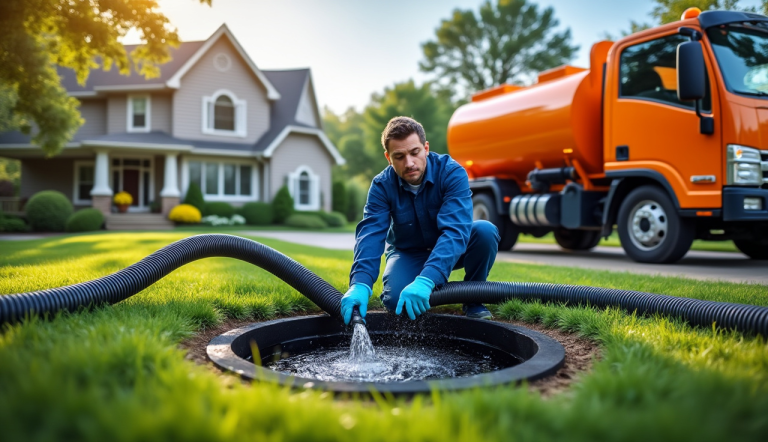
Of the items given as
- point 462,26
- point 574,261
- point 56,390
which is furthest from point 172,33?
point 462,26

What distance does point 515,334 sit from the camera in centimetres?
302

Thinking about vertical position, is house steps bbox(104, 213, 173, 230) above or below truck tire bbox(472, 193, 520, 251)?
below

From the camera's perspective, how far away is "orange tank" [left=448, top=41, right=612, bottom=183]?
7844 millimetres

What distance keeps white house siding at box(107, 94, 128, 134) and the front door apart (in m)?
1.59

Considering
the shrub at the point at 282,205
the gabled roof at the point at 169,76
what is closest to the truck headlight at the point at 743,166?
the shrub at the point at 282,205

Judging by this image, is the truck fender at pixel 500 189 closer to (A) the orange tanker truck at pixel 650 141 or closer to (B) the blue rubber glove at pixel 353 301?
(A) the orange tanker truck at pixel 650 141

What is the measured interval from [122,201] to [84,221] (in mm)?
2137

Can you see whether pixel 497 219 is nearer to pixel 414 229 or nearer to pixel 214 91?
pixel 414 229

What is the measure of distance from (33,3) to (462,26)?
2952 cm

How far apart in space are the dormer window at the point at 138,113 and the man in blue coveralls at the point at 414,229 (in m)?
18.7

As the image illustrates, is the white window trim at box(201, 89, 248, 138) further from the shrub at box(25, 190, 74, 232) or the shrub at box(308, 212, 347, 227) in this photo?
the shrub at box(25, 190, 74, 232)

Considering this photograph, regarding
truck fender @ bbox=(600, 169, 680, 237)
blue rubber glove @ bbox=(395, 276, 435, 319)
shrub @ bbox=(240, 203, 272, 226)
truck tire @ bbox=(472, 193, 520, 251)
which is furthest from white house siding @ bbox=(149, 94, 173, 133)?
blue rubber glove @ bbox=(395, 276, 435, 319)

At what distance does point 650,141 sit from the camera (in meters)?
6.86

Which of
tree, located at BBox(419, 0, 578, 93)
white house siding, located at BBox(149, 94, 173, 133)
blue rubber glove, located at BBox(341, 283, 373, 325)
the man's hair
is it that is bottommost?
blue rubber glove, located at BBox(341, 283, 373, 325)
